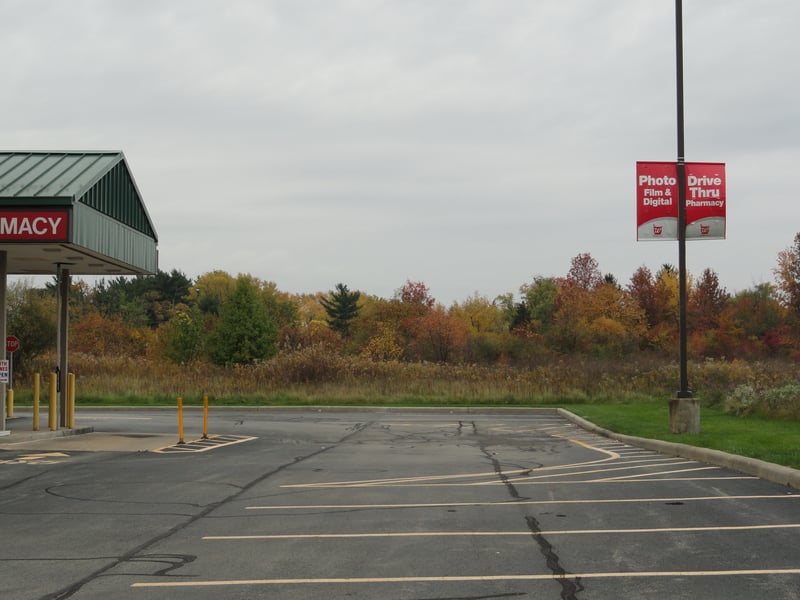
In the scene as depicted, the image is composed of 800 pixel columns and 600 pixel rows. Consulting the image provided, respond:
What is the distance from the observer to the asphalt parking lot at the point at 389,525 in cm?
665

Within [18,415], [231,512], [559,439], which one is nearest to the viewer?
[231,512]

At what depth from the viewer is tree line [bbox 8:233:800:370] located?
65.2m

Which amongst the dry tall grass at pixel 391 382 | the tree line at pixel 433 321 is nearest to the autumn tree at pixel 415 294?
the tree line at pixel 433 321

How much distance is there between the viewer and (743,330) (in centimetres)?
7500

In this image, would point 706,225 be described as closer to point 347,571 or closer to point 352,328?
point 347,571

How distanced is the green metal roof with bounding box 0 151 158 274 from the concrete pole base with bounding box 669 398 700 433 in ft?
41.4

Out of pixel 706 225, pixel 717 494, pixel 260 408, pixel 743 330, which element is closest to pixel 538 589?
pixel 717 494

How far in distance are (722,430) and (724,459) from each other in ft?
15.1

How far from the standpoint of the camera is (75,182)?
18.3 meters

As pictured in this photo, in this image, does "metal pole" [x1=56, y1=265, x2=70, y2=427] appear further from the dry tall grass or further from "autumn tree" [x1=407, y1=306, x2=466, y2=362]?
"autumn tree" [x1=407, y1=306, x2=466, y2=362]

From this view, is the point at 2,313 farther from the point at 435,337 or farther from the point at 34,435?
the point at 435,337

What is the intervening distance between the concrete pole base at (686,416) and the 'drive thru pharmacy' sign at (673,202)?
11.5 feet

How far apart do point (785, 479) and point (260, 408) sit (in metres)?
21.5

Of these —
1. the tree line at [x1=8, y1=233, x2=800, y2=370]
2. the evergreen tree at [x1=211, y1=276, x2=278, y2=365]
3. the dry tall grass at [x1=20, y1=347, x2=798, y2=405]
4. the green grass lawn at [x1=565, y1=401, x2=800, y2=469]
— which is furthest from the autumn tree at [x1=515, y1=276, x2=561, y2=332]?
the green grass lawn at [x1=565, y1=401, x2=800, y2=469]
